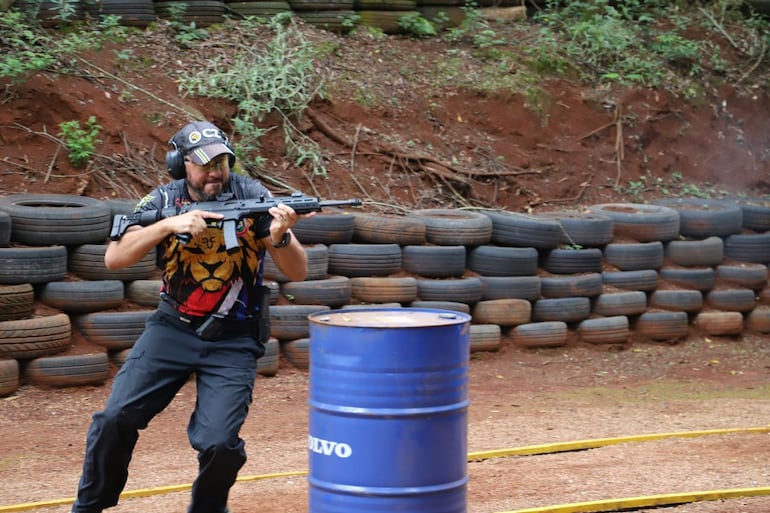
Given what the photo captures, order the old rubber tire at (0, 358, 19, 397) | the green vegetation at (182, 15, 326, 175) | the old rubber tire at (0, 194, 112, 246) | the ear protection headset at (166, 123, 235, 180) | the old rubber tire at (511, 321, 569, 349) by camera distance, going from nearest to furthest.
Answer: the ear protection headset at (166, 123, 235, 180) < the old rubber tire at (0, 358, 19, 397) < the old rubber tire at (0, 194, 112, 246) < the old rubber tire at (511, 321, 569, 349) < the green vegetation at (182, 15, 326, 175)

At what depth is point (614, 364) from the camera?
993 cm

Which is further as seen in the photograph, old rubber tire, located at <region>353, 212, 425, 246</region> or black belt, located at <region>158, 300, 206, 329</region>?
old rubber tire, located at <region>353, 212, 425, 246</region>

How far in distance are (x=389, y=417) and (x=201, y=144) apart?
1593 millimetres

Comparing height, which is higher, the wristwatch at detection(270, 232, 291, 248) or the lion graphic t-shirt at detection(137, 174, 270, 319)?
the wristwatch at detection(270, 232, 291, 248)

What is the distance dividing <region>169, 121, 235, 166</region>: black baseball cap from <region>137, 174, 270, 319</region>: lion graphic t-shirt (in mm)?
276

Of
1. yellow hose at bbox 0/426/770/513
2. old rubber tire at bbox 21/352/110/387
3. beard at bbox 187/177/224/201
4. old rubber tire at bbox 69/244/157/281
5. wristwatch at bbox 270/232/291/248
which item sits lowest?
yellow hose at bbox 0/426/770/513

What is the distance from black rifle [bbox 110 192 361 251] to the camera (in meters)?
4.63

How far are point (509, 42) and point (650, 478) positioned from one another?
28.5 feet

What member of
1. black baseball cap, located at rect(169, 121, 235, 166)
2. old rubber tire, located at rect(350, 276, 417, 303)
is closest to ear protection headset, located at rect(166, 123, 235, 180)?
black baseball cap, located at rect(169, 121, 235, 166)

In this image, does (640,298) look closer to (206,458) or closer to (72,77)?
(72,77)

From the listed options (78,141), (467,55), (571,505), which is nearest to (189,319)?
(571,505)

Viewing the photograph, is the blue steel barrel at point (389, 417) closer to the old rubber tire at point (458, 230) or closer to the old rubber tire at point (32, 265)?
the old rubber tire at point (32, 265)

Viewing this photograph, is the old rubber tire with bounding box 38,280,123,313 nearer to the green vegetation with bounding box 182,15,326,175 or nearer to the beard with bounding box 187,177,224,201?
the green vegetation with bounding box 182,15,326,175

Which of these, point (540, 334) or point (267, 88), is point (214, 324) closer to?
point (540, 334)
